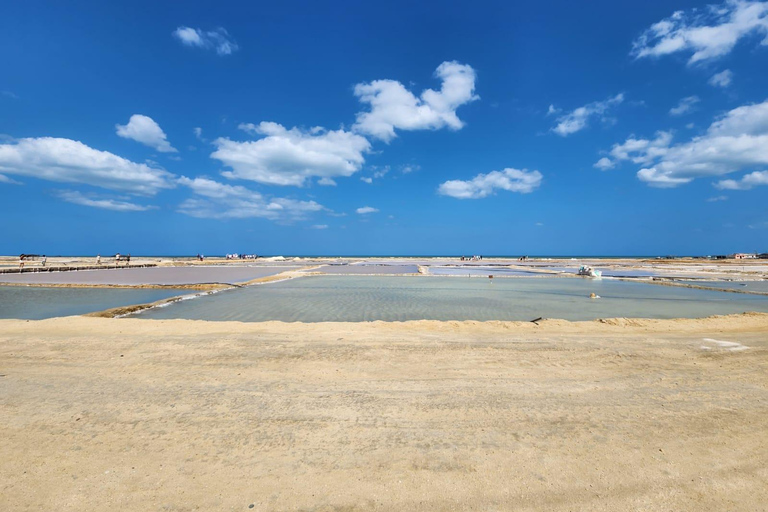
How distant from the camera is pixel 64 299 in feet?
71.4

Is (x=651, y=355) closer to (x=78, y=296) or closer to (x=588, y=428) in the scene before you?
(x=588, y=428)

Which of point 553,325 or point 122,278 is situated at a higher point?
point 122,278

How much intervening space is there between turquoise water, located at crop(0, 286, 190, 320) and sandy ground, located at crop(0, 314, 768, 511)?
940cm

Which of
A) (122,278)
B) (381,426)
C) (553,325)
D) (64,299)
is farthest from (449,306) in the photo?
Answer: (122,278)

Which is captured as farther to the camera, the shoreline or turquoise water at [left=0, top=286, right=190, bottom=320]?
turquoise water at [left=0, top=286, right=190, bottom=320]

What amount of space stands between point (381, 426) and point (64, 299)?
25437 mm

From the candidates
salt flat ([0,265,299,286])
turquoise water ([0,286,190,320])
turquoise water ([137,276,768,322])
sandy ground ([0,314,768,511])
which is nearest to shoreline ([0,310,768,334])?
turquoise water ([137,276,768,322])

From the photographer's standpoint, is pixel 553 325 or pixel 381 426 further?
pixel 553 325

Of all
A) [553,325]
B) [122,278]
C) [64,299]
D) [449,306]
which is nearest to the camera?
[553,325]

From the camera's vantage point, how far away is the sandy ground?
155 inches

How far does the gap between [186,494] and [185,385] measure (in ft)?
11.6

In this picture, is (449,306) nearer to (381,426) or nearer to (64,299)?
(381,426)

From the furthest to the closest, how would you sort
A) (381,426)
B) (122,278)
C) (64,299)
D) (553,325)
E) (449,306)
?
1. (122,278)
2. (64,299)
3. (449,306)
4. (553,325)
5. (381,426)

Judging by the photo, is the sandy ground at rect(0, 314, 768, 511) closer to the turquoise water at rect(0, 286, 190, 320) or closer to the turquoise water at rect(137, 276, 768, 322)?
the turquoise water at rect(137, 276, 768, 322)
